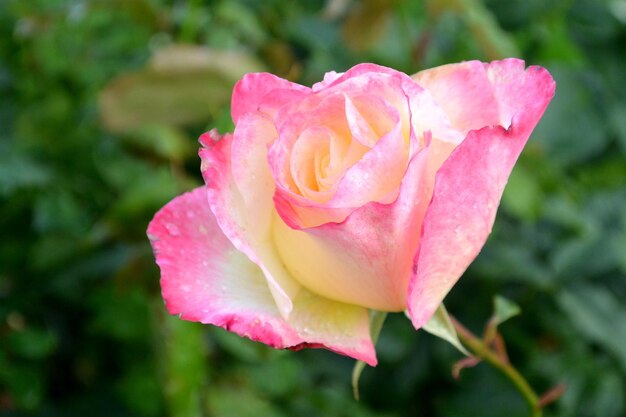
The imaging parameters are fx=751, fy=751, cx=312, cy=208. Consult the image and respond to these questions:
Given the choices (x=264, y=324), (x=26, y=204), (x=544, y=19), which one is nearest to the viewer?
(x=264, y=324)

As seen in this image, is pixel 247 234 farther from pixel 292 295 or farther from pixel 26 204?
pixel 26 204

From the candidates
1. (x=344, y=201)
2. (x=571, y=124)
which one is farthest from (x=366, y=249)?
(x=571, y=124)

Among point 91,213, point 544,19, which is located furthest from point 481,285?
point 91,213

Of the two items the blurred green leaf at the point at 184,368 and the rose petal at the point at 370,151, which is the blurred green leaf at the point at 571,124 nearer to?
the blurred green leaf at the point at 184,368

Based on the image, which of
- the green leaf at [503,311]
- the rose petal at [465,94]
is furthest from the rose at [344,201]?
the green leaf at [503,311]

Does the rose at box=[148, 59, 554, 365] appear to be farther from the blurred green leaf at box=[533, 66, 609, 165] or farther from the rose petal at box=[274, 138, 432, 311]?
the blurred green leaf at box=[533, 66, 609, 165]

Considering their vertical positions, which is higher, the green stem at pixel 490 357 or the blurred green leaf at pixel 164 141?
the green stem at pixel 490 357

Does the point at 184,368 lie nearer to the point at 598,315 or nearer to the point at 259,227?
the point at 259,227

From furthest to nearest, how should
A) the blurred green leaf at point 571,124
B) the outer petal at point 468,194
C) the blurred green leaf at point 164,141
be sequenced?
1. the blurred green leaf at point 571,124
2. the blurred green leaf at point 164,141
3. the outer petal at point 468,194
